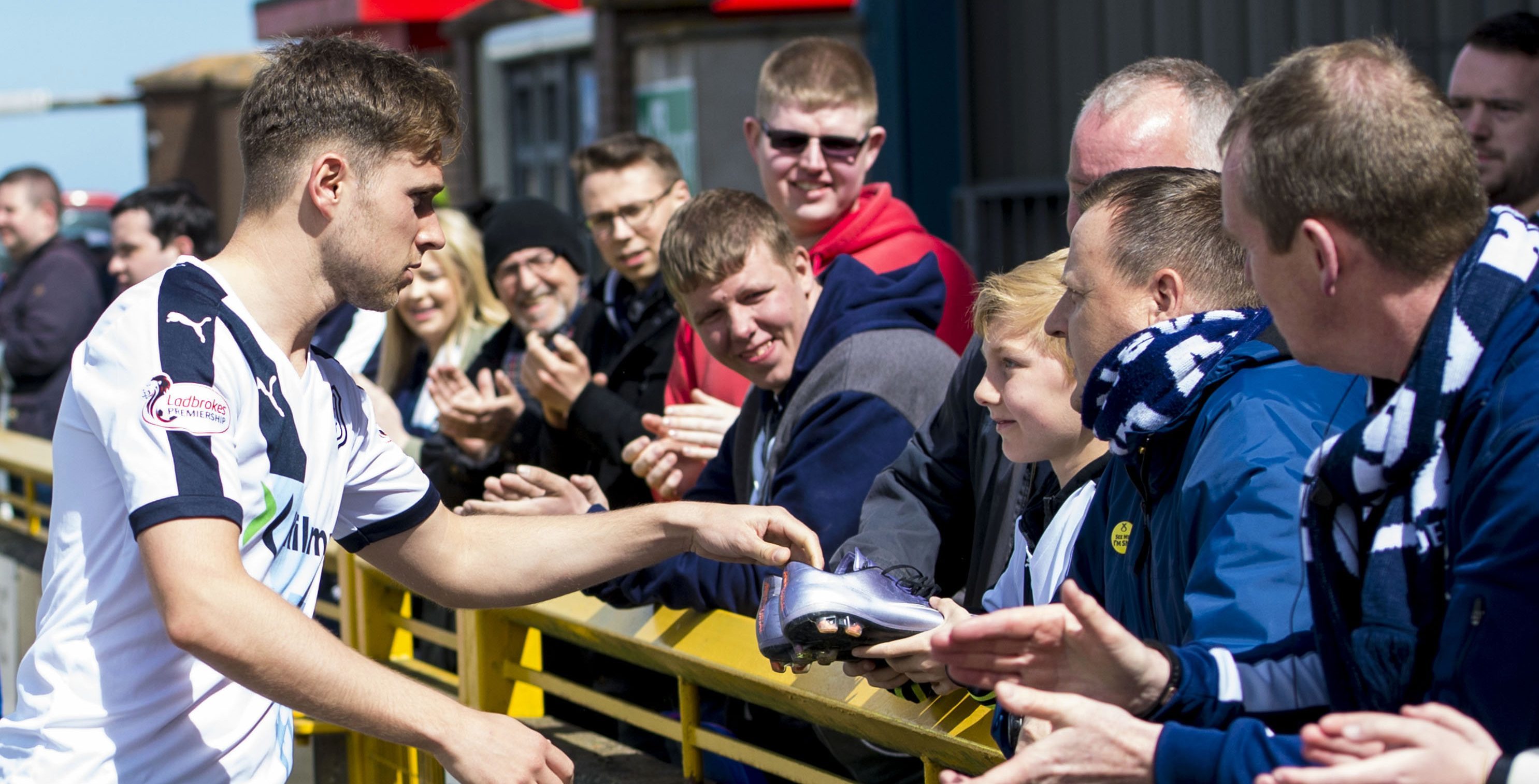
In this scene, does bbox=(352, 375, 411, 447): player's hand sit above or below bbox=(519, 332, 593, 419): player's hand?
below

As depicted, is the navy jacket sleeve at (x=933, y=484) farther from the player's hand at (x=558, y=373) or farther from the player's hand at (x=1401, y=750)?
the player's hand at (x=558, y=373)

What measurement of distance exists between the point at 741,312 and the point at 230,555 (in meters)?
1.60

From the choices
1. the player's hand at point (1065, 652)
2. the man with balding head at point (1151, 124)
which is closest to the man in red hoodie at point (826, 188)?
the man with balding head at point (1151, 124)

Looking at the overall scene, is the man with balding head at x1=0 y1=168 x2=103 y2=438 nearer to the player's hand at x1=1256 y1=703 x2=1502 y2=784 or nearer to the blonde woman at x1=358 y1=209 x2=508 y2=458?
the blonde woman at x1=358 y1=209 x2=508 y2=458

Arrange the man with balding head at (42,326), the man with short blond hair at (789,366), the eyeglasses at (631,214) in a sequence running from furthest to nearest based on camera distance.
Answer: the man with balding head at (42,326), the eyeglasses at (631,214), the man with short blond hair at (789,366)

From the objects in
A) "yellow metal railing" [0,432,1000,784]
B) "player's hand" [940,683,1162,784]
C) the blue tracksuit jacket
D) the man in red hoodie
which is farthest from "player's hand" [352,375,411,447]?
the blue tracksuit jacket

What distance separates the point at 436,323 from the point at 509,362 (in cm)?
38

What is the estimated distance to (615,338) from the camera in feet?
15.9

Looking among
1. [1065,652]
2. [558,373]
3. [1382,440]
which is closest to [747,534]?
[1065,652]

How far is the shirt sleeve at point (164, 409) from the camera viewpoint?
197 cm

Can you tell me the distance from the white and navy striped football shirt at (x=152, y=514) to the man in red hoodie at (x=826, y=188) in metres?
1.89

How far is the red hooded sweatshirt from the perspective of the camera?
13.3 ft

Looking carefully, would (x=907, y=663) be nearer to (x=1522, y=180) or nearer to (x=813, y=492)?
(x=813, y=492)

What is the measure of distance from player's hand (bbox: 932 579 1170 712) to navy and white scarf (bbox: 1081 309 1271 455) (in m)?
0.34
